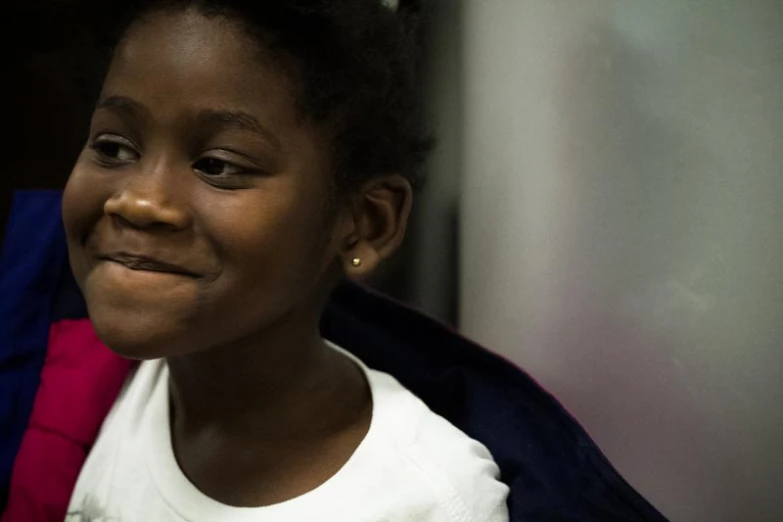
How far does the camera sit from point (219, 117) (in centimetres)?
50

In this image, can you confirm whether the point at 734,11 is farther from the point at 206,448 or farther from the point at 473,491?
the point at 206,448

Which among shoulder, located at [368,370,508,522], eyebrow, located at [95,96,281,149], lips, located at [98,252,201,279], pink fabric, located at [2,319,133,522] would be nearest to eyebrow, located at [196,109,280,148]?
eyebrow, located at [95,96,281,149]

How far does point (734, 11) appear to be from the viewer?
590 millimetres

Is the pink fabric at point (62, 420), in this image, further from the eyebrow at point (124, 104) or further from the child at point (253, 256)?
the eyebrow at point (124, 104)

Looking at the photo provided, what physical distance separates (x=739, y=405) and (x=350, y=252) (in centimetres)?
36

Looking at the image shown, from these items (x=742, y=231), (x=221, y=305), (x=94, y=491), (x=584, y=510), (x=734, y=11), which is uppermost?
(x=734, y=11)

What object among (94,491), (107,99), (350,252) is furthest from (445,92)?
(94,491)

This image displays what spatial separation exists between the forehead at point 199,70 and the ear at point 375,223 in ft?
0.38

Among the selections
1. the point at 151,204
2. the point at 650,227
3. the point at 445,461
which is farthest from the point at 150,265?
the point at 650,227

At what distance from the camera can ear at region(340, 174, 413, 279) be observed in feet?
2.00

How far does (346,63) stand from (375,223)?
0.46ft

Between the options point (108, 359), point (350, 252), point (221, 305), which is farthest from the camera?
point (108, 359)

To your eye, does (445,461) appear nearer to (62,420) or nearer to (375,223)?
(375,223)

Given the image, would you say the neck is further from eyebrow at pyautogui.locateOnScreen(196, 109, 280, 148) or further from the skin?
eyebrow at pyautogui.locateOnScreen(196, 109, 280, 148)
